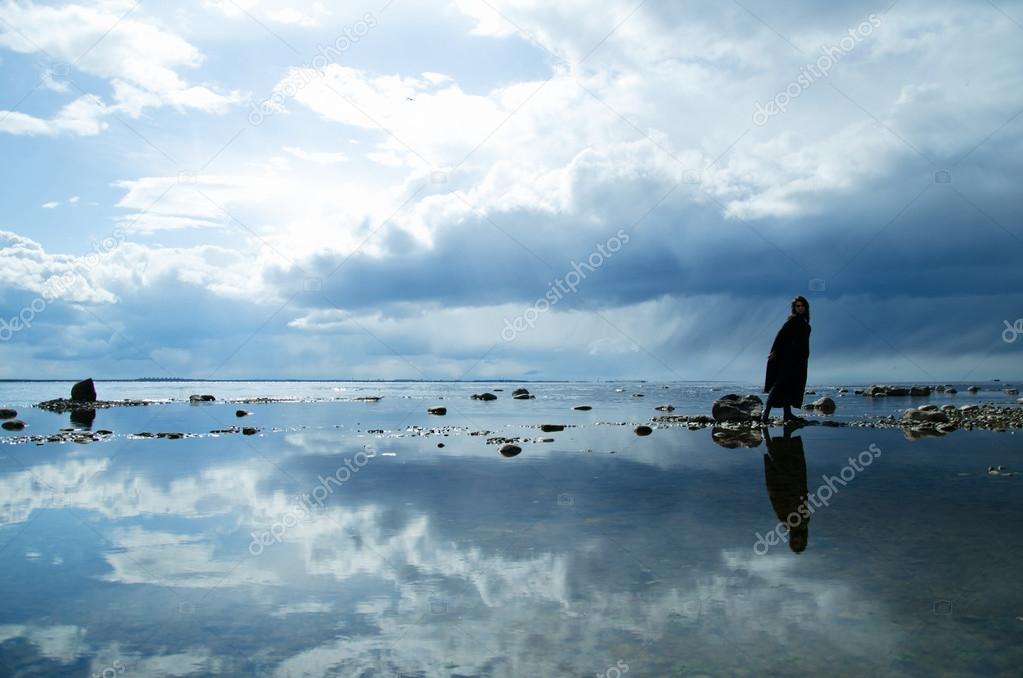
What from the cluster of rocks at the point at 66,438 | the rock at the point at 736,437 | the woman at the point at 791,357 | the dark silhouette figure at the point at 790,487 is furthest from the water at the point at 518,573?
the cluster of rocks at the point at 66,438

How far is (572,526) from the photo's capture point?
439 inches

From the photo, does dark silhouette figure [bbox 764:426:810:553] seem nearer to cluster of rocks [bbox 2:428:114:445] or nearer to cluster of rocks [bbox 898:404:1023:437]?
cluster of rocks [bbox 898:404:1023:437]

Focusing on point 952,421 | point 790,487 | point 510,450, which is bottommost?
point 510,450

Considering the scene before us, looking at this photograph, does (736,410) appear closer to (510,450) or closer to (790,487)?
(510,450)

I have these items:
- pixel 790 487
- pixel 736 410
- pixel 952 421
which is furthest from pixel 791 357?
pixel 790 487

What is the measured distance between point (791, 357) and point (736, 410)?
6.41m

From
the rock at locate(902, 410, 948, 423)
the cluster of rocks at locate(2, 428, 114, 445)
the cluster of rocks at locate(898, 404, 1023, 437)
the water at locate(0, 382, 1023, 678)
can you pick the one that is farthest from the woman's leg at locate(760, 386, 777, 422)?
the cluster of rocks at locate(2, 428, 114, 445)

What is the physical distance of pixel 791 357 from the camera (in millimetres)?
27125

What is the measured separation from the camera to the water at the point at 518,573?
20.4 ft

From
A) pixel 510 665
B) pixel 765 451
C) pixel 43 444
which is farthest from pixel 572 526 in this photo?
pixel 43 444

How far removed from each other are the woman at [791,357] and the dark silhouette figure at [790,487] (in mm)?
5182

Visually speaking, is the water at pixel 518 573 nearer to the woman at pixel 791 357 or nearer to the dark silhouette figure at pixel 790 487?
the dark silhouette figure at pixel 790 487

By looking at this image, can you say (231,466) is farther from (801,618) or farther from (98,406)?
(98,406)

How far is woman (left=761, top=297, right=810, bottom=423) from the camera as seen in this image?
2689 centimetres
